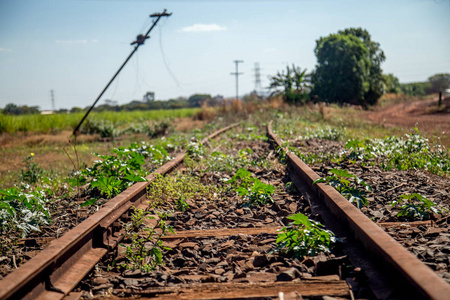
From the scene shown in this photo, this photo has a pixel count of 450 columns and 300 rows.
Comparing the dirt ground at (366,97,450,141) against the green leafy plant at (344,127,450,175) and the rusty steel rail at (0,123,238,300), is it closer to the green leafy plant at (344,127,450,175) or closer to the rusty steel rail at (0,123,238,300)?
the green leafy plant at (344,127,450,175)

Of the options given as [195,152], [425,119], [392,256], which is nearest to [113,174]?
[195,152]

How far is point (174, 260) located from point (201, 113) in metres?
19.5

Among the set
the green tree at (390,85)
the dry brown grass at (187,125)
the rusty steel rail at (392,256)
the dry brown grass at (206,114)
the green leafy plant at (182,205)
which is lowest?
the green leafy plant at (182,205)

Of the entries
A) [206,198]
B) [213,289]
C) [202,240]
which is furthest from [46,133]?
[213,289]

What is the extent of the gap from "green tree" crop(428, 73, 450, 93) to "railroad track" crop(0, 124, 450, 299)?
64021 mm

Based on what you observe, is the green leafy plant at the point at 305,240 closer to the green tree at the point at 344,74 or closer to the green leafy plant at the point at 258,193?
the green leafy plant at the point at 258,193

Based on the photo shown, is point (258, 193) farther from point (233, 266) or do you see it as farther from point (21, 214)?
point (21, 214)

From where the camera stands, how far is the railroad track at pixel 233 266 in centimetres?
192

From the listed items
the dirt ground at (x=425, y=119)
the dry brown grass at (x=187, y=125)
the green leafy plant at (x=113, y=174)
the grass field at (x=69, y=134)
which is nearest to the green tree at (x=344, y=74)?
the dirt ground at (x=425, y=119)

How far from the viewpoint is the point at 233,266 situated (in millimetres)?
2564

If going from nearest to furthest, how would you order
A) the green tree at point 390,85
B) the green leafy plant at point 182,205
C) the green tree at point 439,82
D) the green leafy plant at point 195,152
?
the green leafy plant at point 182,205, the green leafy plant at point 195,152, the green tree at point 390,85, the green tree at point 439,82

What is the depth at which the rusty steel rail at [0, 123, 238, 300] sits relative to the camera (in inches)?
74.9

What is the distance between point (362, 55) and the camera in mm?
35906

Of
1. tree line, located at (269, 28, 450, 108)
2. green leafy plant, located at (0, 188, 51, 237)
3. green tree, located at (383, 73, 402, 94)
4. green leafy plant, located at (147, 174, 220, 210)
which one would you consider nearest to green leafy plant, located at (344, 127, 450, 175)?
green leafy plant, located at (147, 174, 220, 210)
